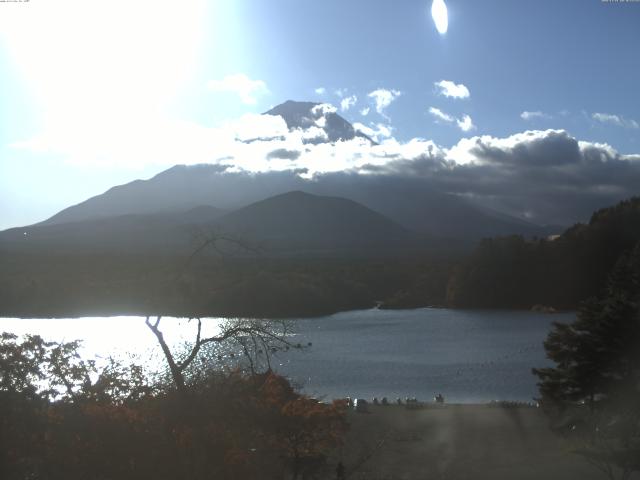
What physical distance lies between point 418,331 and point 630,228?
28285 millimetres

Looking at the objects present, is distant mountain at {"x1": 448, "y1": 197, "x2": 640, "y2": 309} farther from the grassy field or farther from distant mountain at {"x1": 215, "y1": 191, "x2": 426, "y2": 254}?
distant mountain at {"x1": 215, "y1": 191, "x2": 426, "y2": 254}

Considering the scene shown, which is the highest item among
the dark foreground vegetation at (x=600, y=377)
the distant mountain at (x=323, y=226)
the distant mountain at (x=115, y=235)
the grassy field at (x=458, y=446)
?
the distant mountain at (x=323, y=226)

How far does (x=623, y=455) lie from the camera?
1020 cm

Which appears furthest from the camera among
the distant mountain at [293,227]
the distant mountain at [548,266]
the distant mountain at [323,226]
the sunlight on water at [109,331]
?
the distant mountain at [323,226]

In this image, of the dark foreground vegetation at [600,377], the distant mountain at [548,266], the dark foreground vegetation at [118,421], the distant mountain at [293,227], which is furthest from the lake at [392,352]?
the distant mountain at [293,227]

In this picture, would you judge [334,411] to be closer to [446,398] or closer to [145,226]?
[446,398]

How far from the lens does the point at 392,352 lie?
115 feet

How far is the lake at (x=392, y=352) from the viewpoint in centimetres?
2494

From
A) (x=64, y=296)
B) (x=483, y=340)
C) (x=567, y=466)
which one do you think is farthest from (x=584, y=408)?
(x=483, y=340)

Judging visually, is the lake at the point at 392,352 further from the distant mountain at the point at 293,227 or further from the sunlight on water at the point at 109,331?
the distant mountain at the point at 293,227

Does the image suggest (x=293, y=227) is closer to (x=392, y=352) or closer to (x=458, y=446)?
(x=392, y=352)

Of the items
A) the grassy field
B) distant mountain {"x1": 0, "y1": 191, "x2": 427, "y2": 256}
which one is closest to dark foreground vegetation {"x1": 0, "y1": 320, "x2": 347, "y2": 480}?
the grassy field

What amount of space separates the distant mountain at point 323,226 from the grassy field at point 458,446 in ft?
324

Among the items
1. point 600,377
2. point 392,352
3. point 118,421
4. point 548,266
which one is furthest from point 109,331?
point 548,266
